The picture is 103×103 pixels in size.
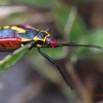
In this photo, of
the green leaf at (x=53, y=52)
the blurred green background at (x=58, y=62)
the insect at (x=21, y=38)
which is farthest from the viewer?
the blurred green background at (x=58, y=62)

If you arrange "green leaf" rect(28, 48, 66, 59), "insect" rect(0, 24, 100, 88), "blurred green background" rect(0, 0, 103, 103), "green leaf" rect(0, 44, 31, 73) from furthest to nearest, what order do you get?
"blurred green background" rect(0, 0, 103, 103)
"green leaf" rect(28, 48, 66, 59)
"insect" rect(0, 24, 100, 88)
"green leaf" rect(0, 44, 31, 73)

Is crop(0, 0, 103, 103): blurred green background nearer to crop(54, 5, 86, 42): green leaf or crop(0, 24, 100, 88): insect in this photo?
crop(54, 5, 86, 42): green leaf

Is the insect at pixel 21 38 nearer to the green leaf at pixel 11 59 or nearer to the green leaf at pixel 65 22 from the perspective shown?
the green leaf at pixel 11 59

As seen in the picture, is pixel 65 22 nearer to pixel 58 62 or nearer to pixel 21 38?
pixel 58 62

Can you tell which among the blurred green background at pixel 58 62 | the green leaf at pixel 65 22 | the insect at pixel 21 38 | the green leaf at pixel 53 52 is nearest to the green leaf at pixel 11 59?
the insect at pixel 21 38

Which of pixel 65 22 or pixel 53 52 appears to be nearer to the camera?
pixel 53 52

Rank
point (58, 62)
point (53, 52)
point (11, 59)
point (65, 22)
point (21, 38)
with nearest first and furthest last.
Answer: point (11, 59)
point (21, 38)
point (53, 52)
point (65, 22)
point (58, 62)

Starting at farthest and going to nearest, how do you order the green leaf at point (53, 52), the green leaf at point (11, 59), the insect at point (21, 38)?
the green leaf at point (53, 52)
the insect at point (21, 38)
the green leaf at point (11, 59)

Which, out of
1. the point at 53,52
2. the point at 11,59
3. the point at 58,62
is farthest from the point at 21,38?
the point at 58,62

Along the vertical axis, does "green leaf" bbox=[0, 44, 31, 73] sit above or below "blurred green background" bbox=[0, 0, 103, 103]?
above

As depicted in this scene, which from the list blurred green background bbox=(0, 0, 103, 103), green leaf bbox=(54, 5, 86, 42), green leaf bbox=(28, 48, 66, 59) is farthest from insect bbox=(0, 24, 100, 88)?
green leaf bbox=(54, 5, 86, 42)
